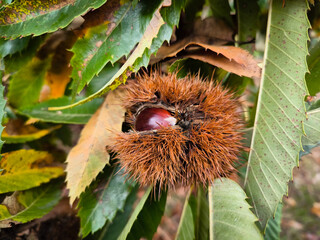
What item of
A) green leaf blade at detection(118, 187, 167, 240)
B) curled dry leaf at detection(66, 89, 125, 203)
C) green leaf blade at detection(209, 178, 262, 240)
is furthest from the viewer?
green leaf blade at detection(118, 187, 167, 240)

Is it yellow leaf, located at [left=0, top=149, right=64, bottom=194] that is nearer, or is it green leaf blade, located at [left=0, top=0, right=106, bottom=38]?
green leaf blade, located at [left=0, top=0, right=106, bottom=38]

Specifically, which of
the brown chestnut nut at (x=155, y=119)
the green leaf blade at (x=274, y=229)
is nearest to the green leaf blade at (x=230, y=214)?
the brown chestnut nut at (x=155, y=119)

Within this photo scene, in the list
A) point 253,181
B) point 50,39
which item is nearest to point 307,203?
point 253,181

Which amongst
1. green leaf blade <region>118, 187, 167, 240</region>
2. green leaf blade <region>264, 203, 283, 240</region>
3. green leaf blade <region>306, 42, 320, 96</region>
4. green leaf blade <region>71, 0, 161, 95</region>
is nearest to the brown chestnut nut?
green leaf blade <region>71, 0, 161, 95</region>

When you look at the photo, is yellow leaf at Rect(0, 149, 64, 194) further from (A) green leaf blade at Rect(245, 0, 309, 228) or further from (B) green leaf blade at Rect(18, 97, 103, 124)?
(A) green leaf blade at Rect(245, 0, 309, 228)

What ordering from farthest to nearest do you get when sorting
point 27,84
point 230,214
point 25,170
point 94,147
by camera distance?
point 27,84
point 25,170
point 94,147
point 230,214

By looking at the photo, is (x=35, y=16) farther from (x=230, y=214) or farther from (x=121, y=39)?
(x=230, y=214)

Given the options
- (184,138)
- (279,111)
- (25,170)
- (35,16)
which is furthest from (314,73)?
(25,170)

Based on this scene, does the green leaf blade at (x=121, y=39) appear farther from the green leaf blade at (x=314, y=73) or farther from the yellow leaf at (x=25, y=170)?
the green leaf blade at (x=314, y=73)
